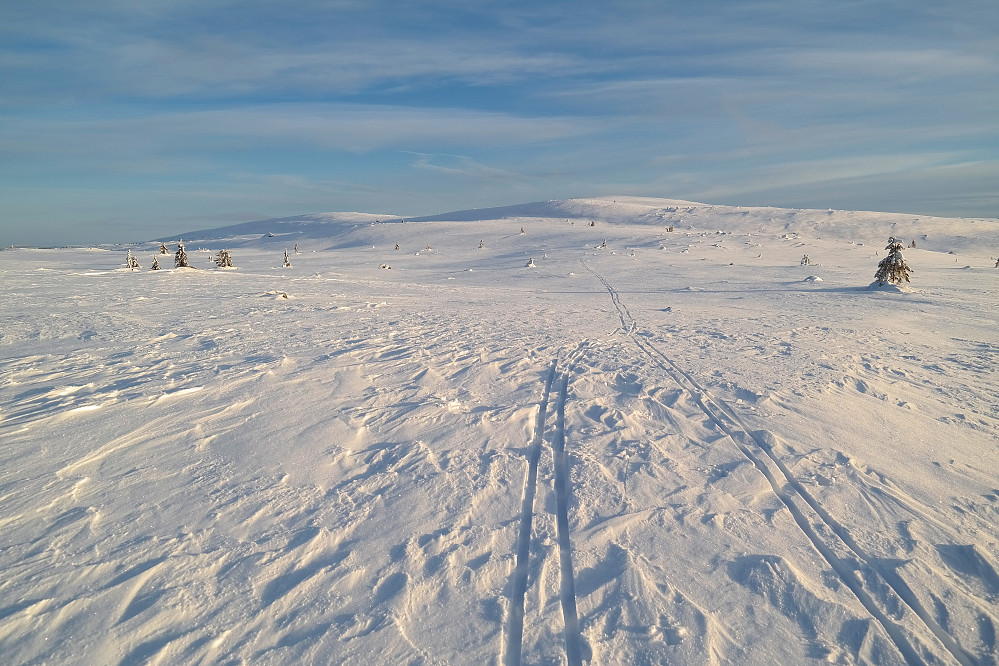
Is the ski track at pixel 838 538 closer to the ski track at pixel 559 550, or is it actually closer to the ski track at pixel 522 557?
the ski track at pixel 559 550

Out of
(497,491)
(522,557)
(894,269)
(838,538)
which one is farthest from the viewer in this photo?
(894,269)

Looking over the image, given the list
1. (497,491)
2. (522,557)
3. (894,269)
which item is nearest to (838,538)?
(522,557)

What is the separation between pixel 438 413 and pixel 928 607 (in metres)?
3.72

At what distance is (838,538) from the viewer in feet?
10.7

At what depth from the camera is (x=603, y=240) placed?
919 inches

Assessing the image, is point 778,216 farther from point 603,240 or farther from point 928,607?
point 928,607

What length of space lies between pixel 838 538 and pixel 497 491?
2.12 meters

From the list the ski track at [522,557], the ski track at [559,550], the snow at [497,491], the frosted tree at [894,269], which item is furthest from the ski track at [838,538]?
the frosted tree at [894,269]

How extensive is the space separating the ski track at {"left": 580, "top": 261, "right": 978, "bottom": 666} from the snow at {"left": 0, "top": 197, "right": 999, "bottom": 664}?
0.05 ft

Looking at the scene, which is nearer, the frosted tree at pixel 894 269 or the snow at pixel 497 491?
the snow at pixel 497 491

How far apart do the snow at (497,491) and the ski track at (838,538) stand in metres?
0.02

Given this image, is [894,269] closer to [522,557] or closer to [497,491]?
[497,491]

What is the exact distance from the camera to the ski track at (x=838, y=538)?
256cm

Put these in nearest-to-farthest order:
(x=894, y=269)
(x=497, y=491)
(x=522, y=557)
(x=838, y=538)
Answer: (x=522, y=557)
(x=838, y=538)
(x=497, y=491)
(x=894, y=269)
